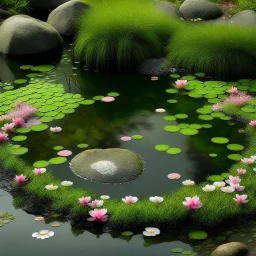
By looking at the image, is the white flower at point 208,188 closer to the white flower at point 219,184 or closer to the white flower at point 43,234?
the white flower at point 219,184

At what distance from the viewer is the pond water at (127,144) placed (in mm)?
4137

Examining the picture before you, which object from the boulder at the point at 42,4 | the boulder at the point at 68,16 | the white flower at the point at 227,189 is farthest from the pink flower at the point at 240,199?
the boulder at the point at 42,4

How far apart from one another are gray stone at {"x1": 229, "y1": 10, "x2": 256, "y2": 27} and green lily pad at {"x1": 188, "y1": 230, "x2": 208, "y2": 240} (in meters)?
6.30

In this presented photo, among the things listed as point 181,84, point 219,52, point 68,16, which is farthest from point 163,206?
point 68,16

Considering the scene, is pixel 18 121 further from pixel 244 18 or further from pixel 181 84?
pixel 244 18

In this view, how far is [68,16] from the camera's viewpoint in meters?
9.88

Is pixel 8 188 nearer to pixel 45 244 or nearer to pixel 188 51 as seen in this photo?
pixel 45 244

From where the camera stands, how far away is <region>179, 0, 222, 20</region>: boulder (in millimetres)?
10898

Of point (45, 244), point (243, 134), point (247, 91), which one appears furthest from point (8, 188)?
point (247, 91)

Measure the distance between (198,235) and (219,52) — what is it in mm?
3813

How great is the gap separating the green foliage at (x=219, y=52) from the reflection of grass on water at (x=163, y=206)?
108 inches

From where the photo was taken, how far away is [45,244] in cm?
416

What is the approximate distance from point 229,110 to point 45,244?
304cm

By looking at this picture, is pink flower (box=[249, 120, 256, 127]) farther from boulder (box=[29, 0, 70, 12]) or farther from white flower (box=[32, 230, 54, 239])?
boulder (box=[29, 0, 70, 12])
